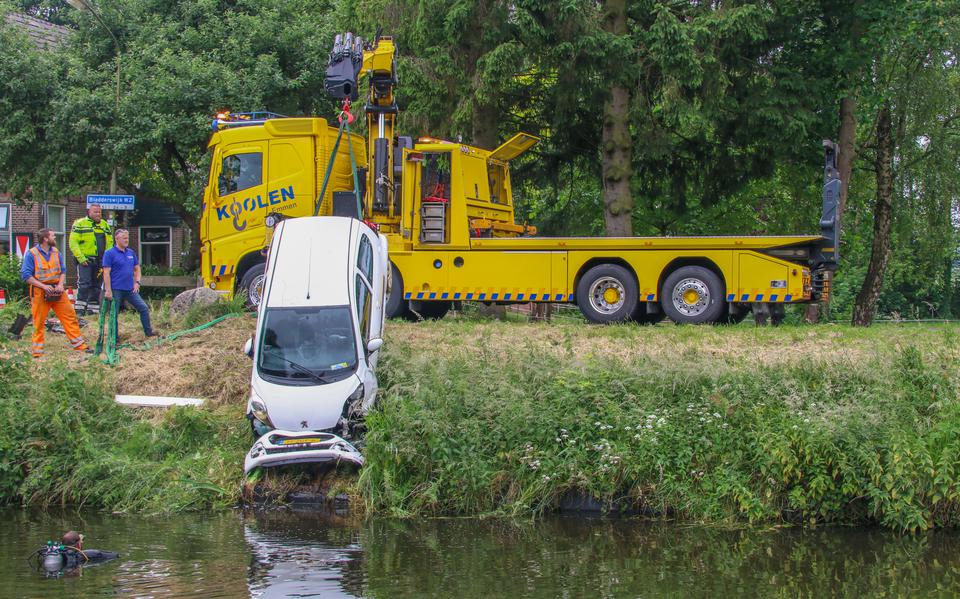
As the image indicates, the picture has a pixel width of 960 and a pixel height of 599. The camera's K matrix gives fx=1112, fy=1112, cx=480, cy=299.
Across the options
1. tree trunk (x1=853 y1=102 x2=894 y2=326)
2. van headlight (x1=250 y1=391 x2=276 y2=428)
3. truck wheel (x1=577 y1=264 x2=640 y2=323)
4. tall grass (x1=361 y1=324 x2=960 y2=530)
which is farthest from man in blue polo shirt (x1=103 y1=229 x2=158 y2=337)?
tree trunk (x1=853 y1=102 x2=894 y2=326)

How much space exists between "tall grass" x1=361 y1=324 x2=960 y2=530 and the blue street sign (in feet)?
35.3

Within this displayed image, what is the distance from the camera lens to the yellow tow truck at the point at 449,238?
17.1 metres

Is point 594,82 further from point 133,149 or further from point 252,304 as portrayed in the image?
point 133,149

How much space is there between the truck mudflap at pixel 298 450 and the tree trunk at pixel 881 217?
1376cm

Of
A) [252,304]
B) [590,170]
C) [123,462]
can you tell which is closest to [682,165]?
[590,170]

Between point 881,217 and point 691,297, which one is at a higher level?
point 881,217

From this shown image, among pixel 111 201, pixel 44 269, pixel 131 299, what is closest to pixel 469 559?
pixel 131 299

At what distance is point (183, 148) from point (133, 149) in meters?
1.21

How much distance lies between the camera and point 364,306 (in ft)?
42.6

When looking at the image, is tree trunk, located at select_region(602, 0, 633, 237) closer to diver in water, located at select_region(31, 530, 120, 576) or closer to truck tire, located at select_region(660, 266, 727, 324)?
truck tire, located at select_region(660, 266, 727, 324)

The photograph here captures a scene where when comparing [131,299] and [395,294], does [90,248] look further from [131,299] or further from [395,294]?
[395,294]

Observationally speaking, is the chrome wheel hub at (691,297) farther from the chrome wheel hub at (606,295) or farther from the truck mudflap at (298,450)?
the truck mudflap at (298,450)

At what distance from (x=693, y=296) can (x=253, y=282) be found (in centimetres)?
736

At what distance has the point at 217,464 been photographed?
1212 centimetres
